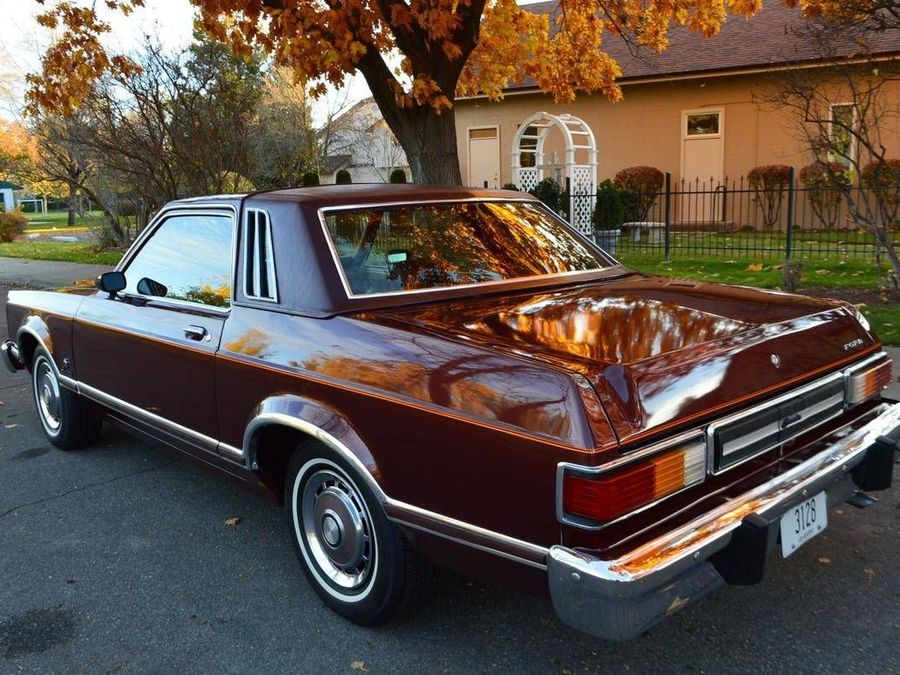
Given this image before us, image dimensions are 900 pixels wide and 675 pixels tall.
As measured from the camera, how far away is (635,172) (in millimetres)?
19062

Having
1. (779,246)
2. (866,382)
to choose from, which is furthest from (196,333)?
(779,246)

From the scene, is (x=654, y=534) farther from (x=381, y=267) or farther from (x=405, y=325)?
(x=381, y=267)

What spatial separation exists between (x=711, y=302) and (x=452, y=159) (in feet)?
19.5

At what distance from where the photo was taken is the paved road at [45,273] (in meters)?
14.3

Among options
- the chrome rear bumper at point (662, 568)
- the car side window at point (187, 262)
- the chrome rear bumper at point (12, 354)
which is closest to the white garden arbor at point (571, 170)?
the chrome rear bumper at point (12, 354)

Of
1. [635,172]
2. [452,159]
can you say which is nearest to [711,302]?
[452,159]

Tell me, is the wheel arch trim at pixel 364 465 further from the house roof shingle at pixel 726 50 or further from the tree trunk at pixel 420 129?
the house roof shingle at pixel 726 50

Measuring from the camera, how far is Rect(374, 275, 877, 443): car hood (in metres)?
2.36

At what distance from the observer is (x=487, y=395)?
2428mm

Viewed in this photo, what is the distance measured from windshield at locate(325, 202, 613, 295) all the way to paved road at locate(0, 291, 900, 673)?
1.31m

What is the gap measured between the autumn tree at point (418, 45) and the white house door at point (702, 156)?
666 cm

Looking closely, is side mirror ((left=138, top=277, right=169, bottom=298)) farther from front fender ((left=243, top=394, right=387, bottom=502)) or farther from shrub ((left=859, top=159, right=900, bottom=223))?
shrub ((left=859, top=159, right=900, bottom=223))

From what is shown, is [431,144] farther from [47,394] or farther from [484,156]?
[484,156]

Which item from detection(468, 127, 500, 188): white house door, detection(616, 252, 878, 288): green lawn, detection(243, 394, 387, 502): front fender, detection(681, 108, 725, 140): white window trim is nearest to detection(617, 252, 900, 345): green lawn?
detection(616, 252, 878, 288): green lawn
